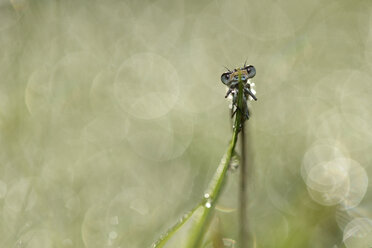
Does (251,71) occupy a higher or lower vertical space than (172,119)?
lower

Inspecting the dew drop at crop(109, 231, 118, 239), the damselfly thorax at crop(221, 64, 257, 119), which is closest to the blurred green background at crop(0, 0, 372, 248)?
the dew drop at crop(109, 231, 118, 239)

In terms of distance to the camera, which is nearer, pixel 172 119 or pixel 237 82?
pixel 237 82

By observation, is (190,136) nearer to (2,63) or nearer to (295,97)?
(295,97)

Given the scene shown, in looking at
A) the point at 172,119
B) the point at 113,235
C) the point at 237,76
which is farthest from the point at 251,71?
the point at 172,119

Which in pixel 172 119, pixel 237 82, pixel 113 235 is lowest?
pixel 113 235

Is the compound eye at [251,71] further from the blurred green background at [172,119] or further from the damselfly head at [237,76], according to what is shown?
the blurred green background at [172,119]

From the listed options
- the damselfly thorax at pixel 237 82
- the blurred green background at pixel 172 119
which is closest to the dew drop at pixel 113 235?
the blurred green background at pixel 172 119

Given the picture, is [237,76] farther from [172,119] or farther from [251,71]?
[172,119]

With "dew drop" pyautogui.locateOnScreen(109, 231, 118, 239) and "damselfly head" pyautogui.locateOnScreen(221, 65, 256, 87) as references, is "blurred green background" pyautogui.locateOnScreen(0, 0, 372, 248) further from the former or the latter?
"damselfly head" pyautogui.locateOnScreen(221, 65, 256, 87)
